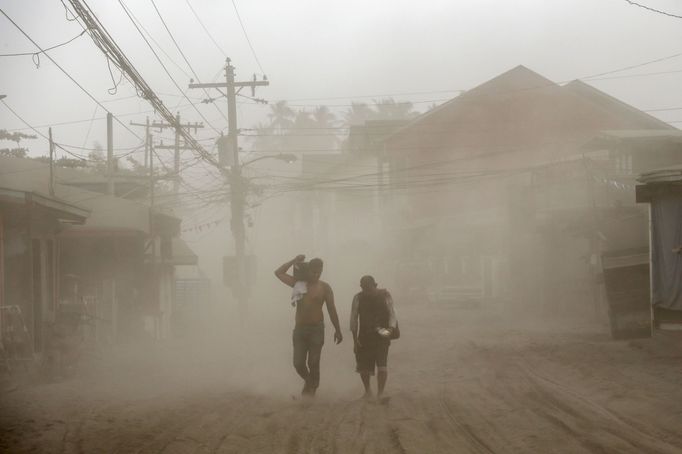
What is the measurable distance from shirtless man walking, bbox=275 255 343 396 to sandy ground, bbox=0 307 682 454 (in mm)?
419

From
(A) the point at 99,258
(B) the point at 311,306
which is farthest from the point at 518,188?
(B) the point at 311,306

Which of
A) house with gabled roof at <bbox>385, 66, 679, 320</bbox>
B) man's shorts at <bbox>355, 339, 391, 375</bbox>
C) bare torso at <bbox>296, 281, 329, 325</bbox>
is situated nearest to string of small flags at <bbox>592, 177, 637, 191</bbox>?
house with gabled roof at <bbox>385, 66, 679, 320</bbox>

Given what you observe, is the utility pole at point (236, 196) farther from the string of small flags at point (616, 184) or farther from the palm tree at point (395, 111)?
the palm tree at point (395, 111)

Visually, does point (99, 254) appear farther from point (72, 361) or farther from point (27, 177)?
point (72, 361)

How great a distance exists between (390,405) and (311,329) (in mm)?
1463

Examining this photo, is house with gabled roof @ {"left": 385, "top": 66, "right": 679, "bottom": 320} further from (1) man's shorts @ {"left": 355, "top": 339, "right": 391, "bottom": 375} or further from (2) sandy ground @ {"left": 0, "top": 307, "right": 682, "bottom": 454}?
(1) man's shorts @ {"left": 355, "top": 339, "right": 391, "bottom": 375}

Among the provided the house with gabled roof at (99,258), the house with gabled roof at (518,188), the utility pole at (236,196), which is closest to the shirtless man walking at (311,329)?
the house with gabled roof at (99,258)

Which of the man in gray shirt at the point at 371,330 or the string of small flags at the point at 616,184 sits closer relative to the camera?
the man in gray shirt at the point at 371,330

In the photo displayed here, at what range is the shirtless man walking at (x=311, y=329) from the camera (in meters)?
12.0

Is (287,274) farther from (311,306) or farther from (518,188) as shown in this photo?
(518,188)

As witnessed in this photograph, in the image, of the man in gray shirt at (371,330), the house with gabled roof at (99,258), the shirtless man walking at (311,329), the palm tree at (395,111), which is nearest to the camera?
the shirtless man walking at (311,329)

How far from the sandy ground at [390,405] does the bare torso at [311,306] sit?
1.09 metres

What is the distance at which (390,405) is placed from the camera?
459 inches

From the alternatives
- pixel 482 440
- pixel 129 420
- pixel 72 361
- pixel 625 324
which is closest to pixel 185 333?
pixel 72 361
